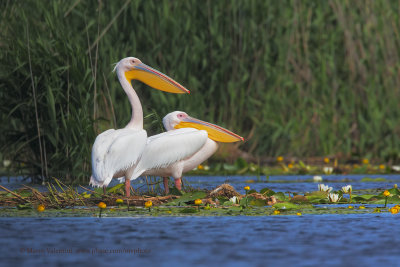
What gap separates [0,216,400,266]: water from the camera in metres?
3.94

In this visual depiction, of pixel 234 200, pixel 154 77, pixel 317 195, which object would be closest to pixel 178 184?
pixel 234 200

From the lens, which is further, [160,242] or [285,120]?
[285,120]

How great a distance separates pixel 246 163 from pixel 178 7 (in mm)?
2338

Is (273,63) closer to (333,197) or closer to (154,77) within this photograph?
(154,77)

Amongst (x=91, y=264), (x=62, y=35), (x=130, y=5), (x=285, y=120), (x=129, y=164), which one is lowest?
(x=91, y=264)

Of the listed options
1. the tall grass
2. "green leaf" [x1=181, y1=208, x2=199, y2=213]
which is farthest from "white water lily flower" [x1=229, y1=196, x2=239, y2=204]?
the tall grass

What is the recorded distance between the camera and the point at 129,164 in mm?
6531

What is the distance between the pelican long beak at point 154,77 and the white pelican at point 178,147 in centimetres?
36

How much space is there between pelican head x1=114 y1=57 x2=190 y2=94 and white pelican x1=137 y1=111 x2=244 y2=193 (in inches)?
14.6

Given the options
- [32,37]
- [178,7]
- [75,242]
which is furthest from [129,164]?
[178,7]

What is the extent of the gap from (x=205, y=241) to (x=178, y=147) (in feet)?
8.56

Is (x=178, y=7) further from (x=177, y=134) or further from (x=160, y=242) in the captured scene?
(x=160, y=242)

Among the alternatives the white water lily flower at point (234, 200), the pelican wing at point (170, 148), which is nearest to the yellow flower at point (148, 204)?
the white water lily flower at point (234, 200)

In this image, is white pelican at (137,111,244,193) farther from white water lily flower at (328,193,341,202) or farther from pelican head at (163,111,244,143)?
white water lily flower at (328,193,341,202)
